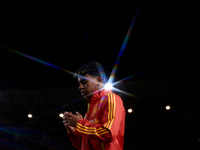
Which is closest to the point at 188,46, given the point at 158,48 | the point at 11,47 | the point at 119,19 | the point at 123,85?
the point at 158,48

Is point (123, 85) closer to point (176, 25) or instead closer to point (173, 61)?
point (173, 61)

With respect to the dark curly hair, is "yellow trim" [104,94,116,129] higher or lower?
lower

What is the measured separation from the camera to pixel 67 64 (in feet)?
22.4

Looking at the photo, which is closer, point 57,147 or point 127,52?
point 127,52

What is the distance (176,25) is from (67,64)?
385 centimetres

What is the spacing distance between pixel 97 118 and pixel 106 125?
0.22m

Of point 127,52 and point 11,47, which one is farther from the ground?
point 127,52

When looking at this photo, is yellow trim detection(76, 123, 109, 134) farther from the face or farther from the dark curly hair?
the dark curly hair

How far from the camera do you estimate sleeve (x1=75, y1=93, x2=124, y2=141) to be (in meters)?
1.45

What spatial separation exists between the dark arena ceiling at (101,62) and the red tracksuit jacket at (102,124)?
3.33m

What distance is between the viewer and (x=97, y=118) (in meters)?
1.67

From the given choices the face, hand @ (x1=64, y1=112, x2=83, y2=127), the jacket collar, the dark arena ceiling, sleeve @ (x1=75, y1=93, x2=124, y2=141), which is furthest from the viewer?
the dark arena ceiling

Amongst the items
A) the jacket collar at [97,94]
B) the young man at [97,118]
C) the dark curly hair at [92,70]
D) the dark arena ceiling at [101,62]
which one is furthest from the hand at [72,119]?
the dark arena ceiling at [101,62]

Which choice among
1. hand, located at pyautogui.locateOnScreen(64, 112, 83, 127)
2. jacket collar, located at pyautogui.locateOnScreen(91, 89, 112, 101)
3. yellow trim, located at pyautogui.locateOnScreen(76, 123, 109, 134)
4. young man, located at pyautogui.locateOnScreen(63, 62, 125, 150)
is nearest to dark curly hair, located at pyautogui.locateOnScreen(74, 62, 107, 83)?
young man, located at pyautogui.locateOnScreen(63, 62, 125, 150)
